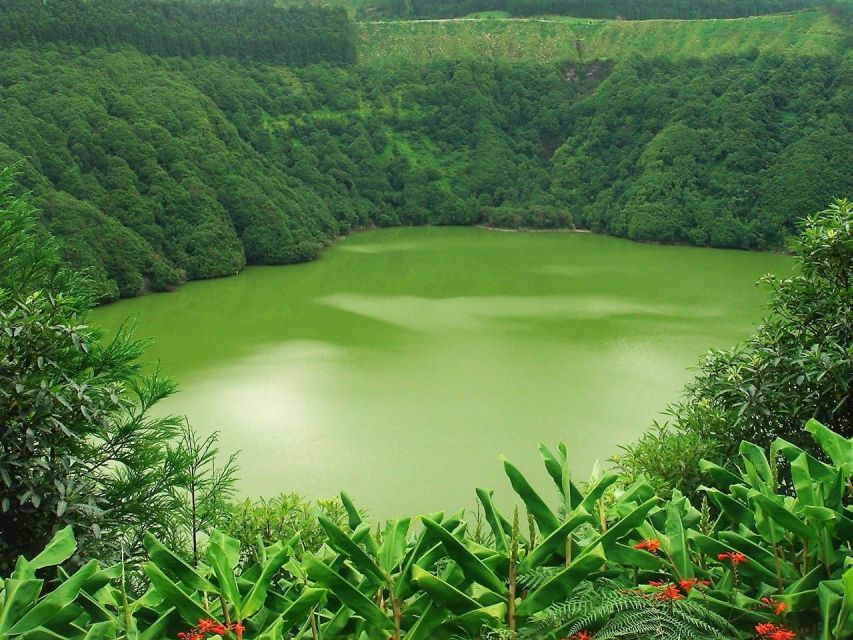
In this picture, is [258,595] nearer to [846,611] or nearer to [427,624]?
[427,624]

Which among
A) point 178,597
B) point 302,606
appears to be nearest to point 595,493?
point 302,606

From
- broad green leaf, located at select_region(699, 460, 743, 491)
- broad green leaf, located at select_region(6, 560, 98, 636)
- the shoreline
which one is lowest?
the shoreline

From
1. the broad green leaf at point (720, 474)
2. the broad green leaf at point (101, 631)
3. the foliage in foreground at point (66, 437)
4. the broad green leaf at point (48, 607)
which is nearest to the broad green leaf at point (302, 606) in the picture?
the broad green leaf at point (101, 631)

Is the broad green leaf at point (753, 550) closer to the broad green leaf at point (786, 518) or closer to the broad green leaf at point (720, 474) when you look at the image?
the broad green leaf at point (786, 518)

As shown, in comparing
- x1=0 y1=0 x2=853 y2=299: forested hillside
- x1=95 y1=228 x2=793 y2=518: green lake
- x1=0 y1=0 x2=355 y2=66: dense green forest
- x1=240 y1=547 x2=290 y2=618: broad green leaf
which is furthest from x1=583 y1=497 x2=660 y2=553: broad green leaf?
x1=0 y1=0 x2=355 y2=66: dense green forest

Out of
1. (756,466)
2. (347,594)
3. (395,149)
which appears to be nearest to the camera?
(347,594)

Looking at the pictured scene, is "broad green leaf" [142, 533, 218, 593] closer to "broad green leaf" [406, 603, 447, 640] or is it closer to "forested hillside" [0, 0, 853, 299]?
"broad green leaf" [406, 603, 447, 640]
